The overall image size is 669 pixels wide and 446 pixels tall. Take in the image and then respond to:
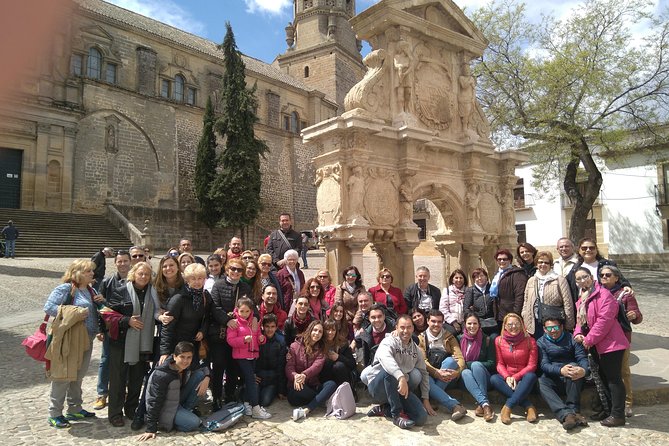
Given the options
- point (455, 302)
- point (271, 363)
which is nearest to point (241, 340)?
point (271, 363)

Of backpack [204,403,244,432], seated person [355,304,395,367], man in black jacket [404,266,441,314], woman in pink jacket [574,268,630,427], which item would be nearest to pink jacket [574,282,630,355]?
woman in pink jacket [574,268,630,427]

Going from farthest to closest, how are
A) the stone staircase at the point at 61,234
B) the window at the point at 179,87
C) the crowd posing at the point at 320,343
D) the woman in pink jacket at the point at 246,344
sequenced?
the window at the point at 179,87 → the stone staircase at the point at 61,234 → the woman in pink jacket at the point at 246,344 → the crowd posing at the point at 320,343

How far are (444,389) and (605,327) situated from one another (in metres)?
1.74

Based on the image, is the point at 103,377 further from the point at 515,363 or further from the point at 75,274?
the point at 515,363

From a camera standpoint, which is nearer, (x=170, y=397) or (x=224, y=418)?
(x=170, y=397)

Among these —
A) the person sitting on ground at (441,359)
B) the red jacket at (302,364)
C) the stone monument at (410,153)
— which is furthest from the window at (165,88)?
the person sitting on ground at (441,359)

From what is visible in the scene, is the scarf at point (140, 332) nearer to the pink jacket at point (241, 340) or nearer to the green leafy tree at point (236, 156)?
the pink jacket at point (241, 340)

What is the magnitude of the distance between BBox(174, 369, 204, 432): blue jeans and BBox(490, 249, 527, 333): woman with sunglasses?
349cm

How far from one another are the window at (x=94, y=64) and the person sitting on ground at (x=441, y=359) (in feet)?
86.1

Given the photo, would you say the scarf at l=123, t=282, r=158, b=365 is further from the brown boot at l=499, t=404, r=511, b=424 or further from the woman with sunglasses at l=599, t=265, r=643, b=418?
the woman with sunglasses at l=599, t=265, r=643, b=418

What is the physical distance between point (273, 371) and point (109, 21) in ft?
90.4

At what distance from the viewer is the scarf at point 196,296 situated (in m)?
4.68

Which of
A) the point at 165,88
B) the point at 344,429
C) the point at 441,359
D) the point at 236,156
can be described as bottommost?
the point at 344,429

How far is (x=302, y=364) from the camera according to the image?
204 inches
